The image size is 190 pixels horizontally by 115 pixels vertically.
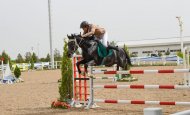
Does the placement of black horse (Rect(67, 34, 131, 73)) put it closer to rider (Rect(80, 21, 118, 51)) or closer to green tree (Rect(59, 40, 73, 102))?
rider (Rect(80, 21, 118, 51))

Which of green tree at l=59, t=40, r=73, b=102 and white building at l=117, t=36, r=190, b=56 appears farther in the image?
white building at l=117, t=36, r=190, b=56

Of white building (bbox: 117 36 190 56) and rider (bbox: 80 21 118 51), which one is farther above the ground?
white building (bbox: 117 36 190 56)

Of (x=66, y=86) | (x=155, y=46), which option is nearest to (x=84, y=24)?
(x=66, y=86)

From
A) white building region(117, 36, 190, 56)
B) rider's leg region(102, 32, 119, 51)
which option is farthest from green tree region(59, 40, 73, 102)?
white building region(117, 36, 190, 56)

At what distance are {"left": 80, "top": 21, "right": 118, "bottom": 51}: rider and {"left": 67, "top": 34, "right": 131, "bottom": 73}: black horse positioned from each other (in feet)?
0.39

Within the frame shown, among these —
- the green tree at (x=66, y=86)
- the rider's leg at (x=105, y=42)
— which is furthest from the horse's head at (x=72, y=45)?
the green tree at (x=66, y=86)

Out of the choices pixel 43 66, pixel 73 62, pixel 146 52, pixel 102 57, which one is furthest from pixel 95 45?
pixel 146 52

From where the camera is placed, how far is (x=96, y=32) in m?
7.75

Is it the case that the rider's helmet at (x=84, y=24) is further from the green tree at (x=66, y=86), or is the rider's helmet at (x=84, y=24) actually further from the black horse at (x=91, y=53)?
the green tree at (x=66, y=86)

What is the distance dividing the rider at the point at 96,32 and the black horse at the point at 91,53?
12 cm

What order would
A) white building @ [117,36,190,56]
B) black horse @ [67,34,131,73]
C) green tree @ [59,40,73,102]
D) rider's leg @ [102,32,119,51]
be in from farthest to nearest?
white building @ [117,36,190,56]
green tree @ [59,40,73,102]
rider's leg @ [102,32,119,51]
black horse @ [67,34,131,73]

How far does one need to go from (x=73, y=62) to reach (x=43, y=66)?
123 feet

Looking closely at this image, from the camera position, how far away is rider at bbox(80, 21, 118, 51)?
25.1 ft

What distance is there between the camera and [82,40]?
766 cm
